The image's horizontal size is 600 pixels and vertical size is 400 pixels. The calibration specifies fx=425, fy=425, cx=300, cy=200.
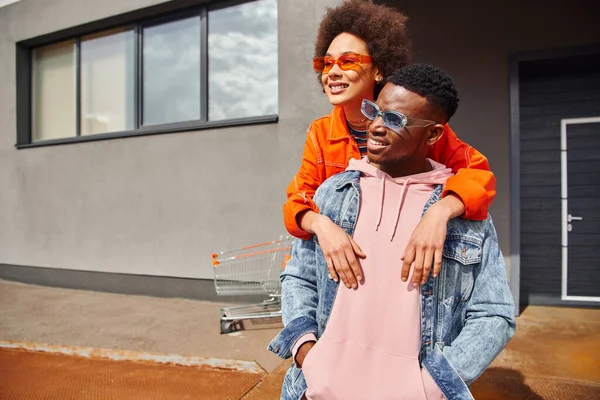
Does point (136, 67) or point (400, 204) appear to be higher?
point (136, 67)

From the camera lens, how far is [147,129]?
6.61 metres

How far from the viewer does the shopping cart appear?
4727mm

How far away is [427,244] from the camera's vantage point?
1232 mm

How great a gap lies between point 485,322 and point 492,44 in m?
4.96

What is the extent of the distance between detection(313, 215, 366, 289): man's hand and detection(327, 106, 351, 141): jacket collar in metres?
0.61

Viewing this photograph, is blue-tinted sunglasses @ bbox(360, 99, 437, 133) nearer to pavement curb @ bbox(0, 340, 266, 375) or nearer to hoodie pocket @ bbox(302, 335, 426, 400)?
hoodie pocket @ bbox(302, 335, 426, 400)

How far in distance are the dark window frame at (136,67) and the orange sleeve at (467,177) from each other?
398 cm

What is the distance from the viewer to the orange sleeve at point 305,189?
5.20 feet

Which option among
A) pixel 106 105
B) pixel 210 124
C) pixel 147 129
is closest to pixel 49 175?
pixel 106 105

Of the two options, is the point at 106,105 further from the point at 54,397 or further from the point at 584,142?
the point at 584,142

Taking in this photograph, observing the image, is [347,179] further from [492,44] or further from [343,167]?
[492,44]

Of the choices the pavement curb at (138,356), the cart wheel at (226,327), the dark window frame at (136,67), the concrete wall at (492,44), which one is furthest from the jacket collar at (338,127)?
the concrete wall at (492,44)

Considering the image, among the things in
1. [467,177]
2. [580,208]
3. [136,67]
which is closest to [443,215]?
[467,177]

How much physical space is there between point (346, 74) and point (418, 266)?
88cm
